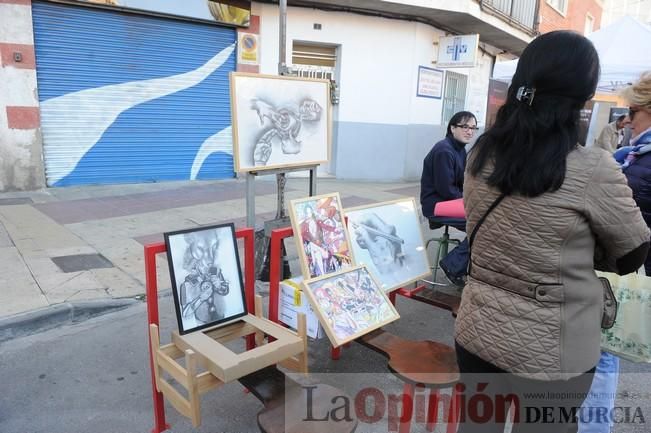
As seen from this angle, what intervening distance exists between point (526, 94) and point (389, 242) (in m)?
2.19

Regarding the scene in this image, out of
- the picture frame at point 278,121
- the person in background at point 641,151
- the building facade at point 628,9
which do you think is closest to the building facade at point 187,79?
the picture frame at point 278,121

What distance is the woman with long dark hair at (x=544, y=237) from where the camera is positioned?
139cm

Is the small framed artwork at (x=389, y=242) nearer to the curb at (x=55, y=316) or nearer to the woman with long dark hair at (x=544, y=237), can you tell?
the woman with long dark hair at (x=544, y=237)

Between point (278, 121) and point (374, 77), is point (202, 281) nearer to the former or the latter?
point (278, 121)

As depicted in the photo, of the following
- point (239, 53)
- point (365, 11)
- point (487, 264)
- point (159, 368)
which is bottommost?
point (159, 368)

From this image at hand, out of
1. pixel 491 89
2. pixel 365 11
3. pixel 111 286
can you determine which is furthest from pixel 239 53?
pixel 111 286

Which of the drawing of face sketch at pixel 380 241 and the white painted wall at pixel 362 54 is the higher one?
the white painted wall at pixel 362 54

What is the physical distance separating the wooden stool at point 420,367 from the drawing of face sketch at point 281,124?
1.58 m

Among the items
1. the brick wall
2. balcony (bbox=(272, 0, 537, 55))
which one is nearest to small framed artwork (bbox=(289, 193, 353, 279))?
balcony (bbox=(272, 0, 537, 55))

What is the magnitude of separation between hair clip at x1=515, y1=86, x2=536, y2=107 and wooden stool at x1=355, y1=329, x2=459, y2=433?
1500 mm

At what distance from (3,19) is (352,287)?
7.29 metres

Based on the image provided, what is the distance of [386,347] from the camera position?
2.76 m

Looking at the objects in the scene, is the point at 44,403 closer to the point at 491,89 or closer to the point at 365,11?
the point at 491,89

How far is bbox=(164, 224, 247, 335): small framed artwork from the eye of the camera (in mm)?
2521
